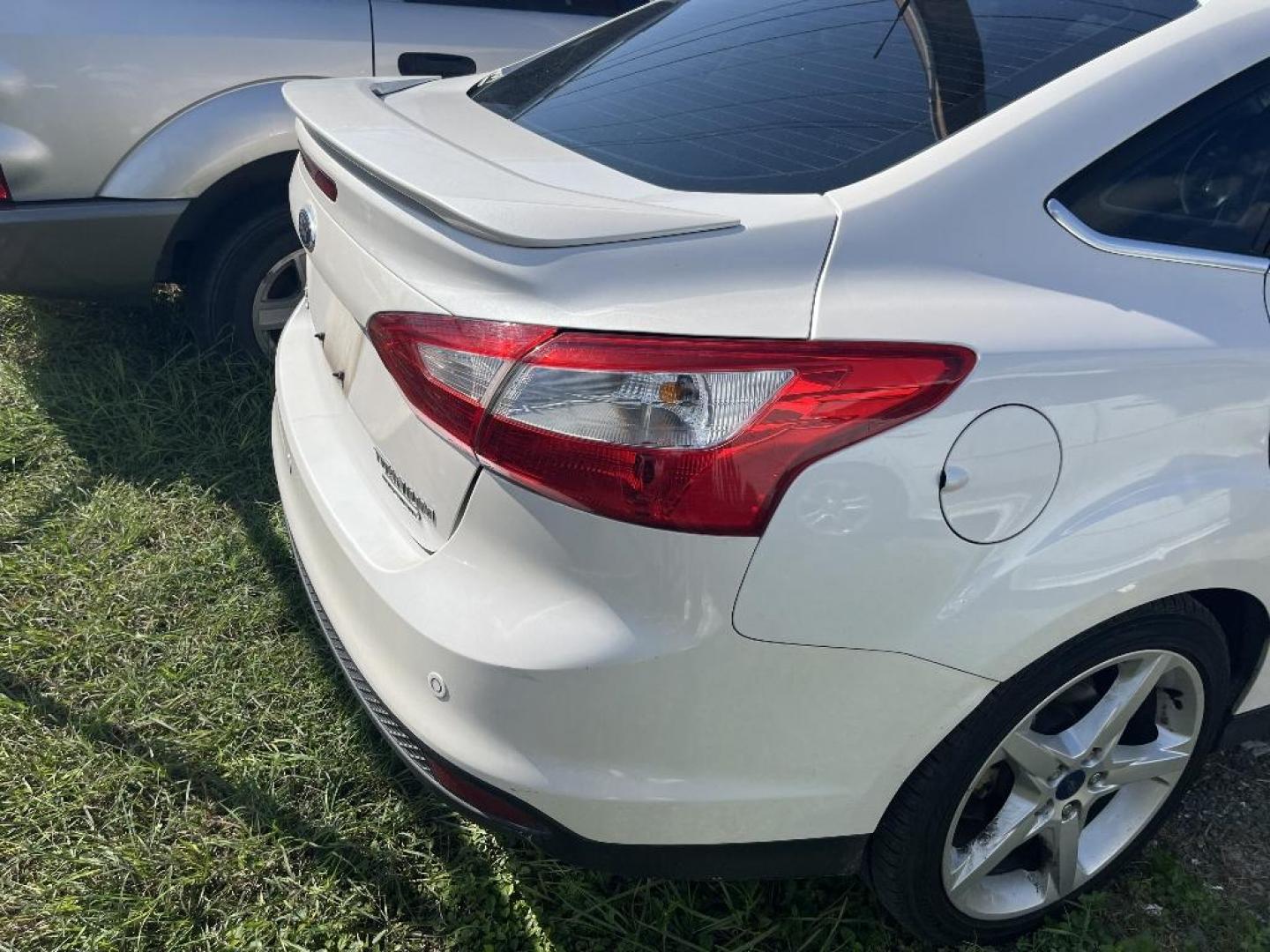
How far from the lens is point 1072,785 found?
200 cm

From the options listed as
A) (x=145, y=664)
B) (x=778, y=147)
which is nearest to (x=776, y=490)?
(x=778, y=147)

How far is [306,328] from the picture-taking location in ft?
8.34

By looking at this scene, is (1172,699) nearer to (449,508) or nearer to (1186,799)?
(1186,799)

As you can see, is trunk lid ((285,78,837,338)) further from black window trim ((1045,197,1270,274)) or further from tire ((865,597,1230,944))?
tire ((865,597,1230,944))

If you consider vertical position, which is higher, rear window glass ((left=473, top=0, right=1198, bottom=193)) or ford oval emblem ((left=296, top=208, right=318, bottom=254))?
rear window glass ((left=473, top=0, right=1198, bottom=193))

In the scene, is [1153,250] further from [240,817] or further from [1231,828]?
[240,817]

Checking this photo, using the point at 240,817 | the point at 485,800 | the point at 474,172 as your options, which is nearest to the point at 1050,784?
the point at 485,800

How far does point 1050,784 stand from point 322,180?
1714 mm

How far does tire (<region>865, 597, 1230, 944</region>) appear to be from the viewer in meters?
1.78

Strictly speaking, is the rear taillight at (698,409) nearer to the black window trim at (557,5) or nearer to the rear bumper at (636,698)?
the rear bumper at (636,698)

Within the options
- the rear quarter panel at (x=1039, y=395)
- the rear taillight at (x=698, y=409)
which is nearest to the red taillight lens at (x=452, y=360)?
the rear taillight at (x=698, y=409)

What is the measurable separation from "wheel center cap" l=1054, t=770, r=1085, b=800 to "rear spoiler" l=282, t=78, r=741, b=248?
3.72 feet

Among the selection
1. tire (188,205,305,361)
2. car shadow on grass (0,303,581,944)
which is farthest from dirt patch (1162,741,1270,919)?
tire (188,205,305,361)

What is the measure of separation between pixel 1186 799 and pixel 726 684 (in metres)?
1.45
